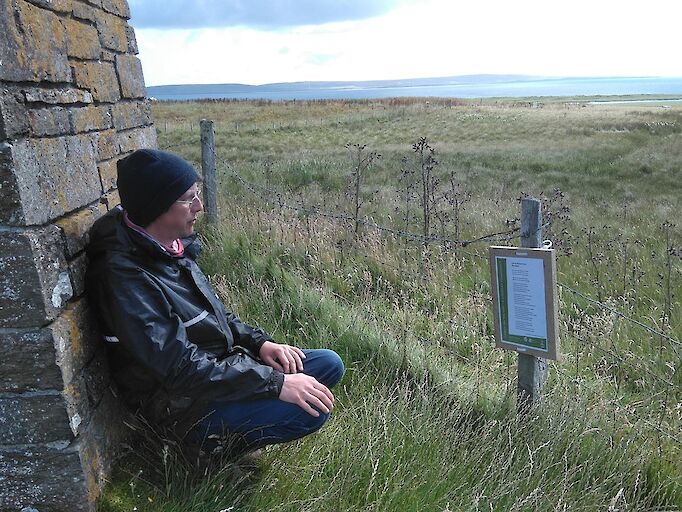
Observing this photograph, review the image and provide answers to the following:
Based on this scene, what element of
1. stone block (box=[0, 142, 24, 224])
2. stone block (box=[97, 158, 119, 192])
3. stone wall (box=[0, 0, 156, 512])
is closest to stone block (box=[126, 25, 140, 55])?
stone block (box=[97, 158, 119, 192])

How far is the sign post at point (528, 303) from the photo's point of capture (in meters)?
2.84

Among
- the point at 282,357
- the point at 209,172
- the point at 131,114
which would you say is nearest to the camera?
the point at 282,357

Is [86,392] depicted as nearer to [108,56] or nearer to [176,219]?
[176,219]

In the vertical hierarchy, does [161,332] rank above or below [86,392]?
above

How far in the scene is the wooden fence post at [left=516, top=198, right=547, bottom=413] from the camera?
2975 mm

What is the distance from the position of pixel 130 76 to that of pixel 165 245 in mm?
1674

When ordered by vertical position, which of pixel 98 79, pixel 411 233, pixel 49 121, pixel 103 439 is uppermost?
pixel 98 79

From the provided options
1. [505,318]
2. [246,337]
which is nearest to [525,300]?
A: [505,318]

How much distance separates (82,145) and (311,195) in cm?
819

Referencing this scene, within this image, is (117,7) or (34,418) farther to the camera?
(117,7)

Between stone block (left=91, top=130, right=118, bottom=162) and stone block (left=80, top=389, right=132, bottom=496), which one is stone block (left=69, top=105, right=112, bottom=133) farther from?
stone block (left=80, top=389, right=132, bottom=496)

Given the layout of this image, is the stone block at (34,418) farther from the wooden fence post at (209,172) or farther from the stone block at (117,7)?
the wooden fence post at (209,172)

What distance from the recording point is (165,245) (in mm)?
2525

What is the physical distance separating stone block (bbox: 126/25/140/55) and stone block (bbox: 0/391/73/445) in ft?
7.81
